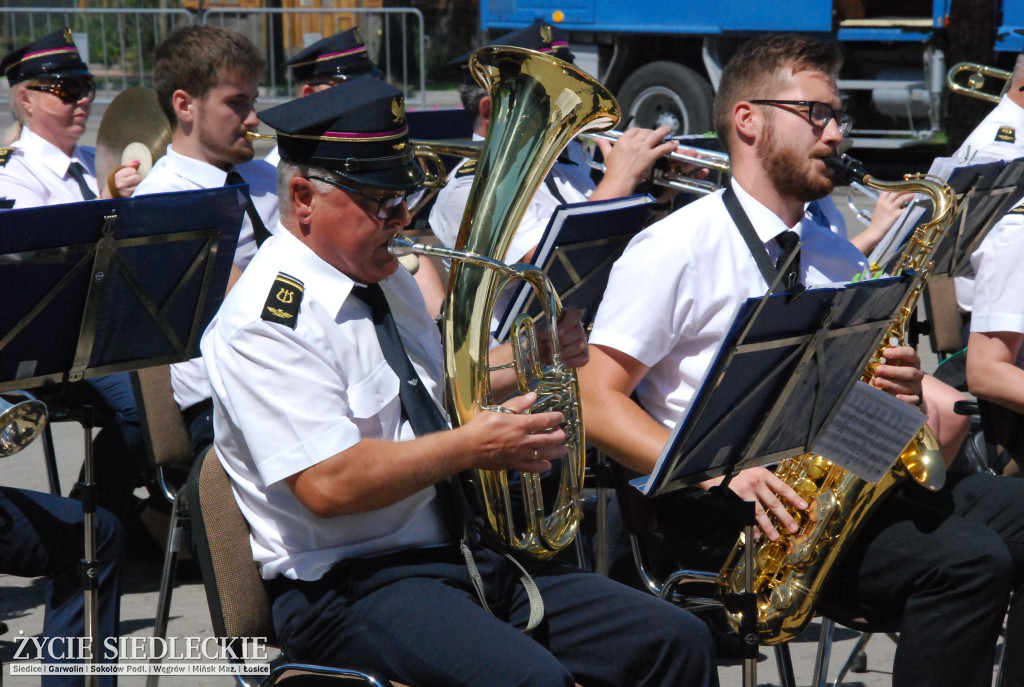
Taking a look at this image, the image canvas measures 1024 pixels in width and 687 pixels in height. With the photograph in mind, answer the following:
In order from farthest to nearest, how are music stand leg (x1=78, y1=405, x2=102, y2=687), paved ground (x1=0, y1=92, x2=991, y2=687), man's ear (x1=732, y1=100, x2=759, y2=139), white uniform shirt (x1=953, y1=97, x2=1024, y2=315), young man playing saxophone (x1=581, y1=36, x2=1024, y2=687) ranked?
1. white uniform shirt (x1=953, y1=97, x2=1024, y2=315)
2. paved ground (x1=0, y1=92, x2=991, y2=687)
3. man's ear (x1=732, y1=100, x2=759, y2=139)
4. music stand leg (x1=78, y1=405, x2=102, y2=687)
5. young man playing saxophone (x1=581, y1=36, x2=1024, y2=687)

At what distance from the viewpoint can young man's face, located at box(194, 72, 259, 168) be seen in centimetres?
398

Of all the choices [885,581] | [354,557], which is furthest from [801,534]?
[354,557]

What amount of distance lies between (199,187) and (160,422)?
878 mm

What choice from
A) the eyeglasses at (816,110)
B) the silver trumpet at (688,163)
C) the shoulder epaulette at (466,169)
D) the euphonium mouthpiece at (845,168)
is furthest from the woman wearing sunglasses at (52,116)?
the euphonium mouthpiece at (845,168)

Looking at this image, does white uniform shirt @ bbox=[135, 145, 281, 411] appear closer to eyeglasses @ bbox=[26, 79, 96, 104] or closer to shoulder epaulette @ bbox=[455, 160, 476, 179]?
shoulder epaulette @ bbox=[455, 160, 476, 179]

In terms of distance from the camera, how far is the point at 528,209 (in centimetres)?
383

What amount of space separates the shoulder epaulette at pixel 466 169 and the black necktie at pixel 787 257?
46.6 inches

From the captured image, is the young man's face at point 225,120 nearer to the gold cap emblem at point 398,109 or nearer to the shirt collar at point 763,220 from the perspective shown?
the gold cap emblem at point 398,109

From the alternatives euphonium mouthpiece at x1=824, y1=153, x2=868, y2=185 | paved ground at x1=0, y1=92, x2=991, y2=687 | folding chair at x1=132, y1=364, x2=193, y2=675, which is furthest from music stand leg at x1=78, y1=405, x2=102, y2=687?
euphonium mouthpiece at x1=824, y1=153, x2=868, y2=185

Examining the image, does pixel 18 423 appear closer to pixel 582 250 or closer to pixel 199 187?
pixel 582 250

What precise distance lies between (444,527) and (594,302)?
1019 millimetres

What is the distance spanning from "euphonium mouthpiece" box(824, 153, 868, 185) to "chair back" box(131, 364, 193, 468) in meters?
1.90

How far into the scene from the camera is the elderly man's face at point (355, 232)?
234 cm

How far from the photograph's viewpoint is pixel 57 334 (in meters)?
2.79
